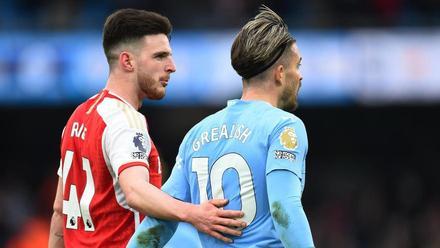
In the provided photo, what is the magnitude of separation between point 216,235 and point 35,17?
11964 mm

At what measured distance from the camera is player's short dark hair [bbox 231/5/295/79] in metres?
4.68

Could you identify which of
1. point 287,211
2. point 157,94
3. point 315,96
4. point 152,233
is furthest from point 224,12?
point 287,211

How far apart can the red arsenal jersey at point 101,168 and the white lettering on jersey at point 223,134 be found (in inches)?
14.7

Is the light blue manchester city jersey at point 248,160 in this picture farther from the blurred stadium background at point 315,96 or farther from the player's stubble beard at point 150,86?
the blurred stadium background at point 315,96

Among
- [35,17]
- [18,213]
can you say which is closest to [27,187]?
[18,213]

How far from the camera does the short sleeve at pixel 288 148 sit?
4449 mm

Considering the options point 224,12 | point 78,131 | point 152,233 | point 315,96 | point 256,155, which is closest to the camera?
point 256,155

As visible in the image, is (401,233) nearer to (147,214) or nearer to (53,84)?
(53,84)

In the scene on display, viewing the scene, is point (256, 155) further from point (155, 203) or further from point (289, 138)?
point (155, 203)

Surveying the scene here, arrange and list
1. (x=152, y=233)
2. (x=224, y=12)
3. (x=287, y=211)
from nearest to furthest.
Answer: (x=287, y=211)
(x=152, y=233)
(x=224, y=12)

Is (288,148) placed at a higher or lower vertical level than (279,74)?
lower

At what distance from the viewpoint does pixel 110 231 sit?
204 inches

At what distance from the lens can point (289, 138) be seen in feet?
14.8

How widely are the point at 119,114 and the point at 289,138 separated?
1.05 m
